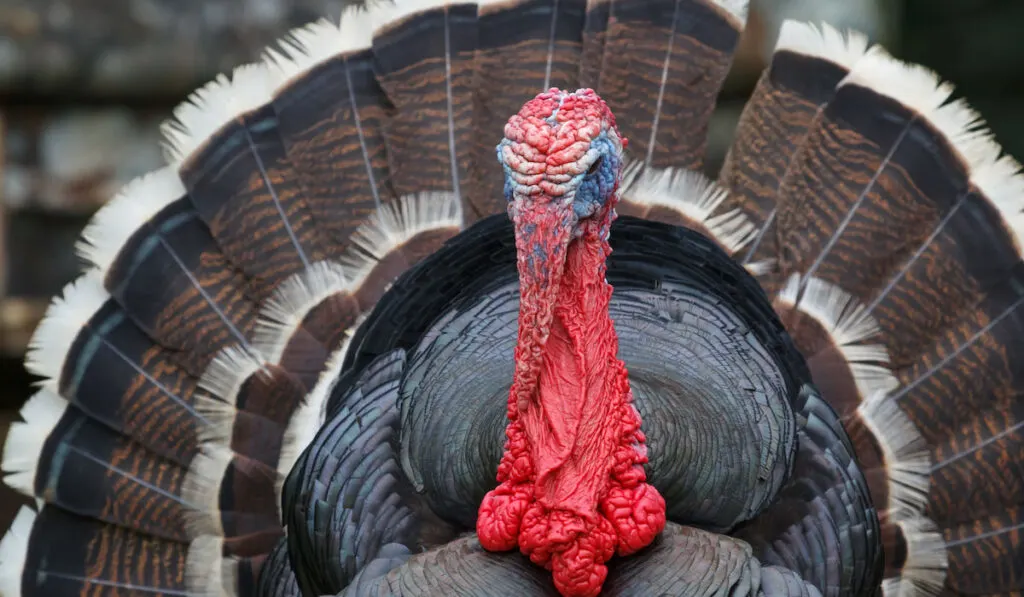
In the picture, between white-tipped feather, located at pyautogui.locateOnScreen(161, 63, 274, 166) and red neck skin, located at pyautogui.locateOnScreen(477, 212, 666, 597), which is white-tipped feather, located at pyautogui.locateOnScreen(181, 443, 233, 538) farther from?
red neck skin, located at pyautogui.locateOnScreen(477, 212, 666, 597)

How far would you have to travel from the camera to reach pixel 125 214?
3760 millimetres

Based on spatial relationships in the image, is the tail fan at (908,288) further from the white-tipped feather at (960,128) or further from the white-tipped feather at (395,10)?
the white-tipped feather at (395,10)

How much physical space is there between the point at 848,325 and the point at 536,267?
139cm

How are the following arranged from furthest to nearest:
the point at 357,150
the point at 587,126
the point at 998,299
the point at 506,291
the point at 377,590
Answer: the point at 357,150 < the point at 998,299 < the point at 506,291 < the point at 377,590 < the point at 587,126

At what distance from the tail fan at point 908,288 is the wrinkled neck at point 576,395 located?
44.2 inches

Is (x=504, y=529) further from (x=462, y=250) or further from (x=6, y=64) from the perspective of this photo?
(x=6, y=64)

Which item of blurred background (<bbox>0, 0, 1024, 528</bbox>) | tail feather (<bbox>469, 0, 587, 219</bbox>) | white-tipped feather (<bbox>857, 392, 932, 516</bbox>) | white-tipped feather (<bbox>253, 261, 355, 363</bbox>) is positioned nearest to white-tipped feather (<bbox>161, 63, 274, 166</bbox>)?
white-tipped feather (<bbox>253, 261, 355, 363</bbox>)

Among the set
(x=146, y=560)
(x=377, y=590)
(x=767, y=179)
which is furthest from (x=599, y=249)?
(x=146, y=560)

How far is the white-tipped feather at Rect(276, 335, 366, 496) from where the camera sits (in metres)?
3.68

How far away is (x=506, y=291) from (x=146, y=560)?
128 cm

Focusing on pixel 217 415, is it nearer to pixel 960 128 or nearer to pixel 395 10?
pixel 395 10

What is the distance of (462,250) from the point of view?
3.48 m

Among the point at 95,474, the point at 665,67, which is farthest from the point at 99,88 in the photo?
the point at 665,67

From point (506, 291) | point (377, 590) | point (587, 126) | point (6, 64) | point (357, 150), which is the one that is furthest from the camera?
point (6, 64)
